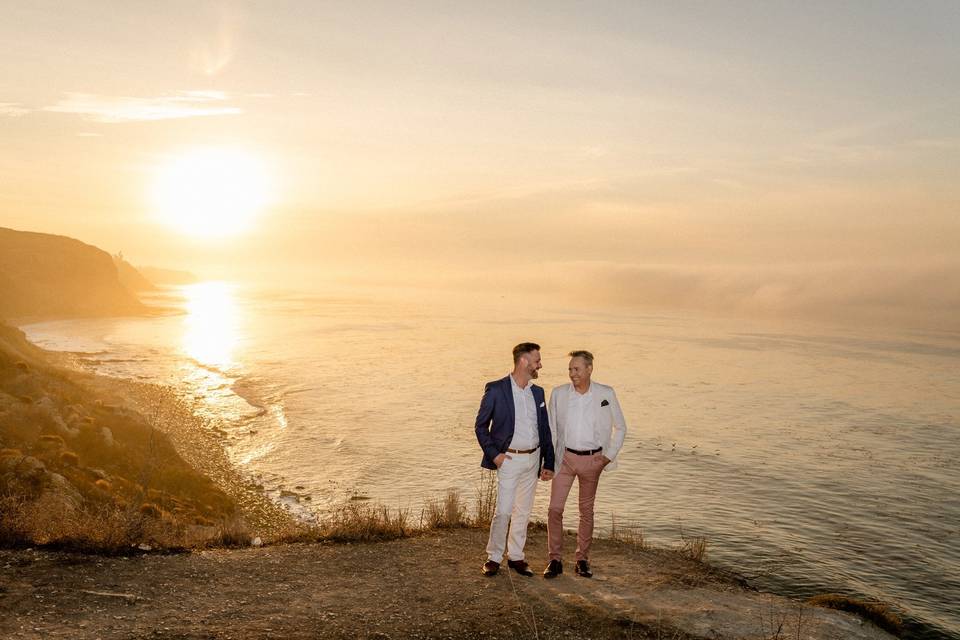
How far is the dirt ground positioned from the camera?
23.2 feet

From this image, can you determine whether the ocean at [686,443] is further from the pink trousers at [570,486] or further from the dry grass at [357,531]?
the dry grass at [357,531]

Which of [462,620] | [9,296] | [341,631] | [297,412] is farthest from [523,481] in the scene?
[9,296]

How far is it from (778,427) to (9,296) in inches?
4116

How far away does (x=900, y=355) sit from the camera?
347ft

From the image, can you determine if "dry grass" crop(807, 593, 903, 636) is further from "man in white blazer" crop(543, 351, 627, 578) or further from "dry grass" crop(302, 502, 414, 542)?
"dry grass" crop(302, 502, 414, 542)

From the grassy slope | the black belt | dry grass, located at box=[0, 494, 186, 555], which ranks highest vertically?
the black belt

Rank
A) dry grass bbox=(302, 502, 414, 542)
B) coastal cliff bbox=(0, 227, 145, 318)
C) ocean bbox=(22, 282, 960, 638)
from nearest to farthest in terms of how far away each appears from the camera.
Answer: dry grass bbox=(302, 502, 414, 542), ocean bbox=(22, 282, 960, 638), coastal cliff bbox=(0, 227, 145, 318)

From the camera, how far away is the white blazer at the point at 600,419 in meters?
8.34

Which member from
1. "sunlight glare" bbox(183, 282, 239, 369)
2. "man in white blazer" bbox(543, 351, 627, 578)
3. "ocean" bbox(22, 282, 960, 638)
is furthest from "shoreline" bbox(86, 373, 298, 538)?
"sunlight glare" bbox(183, 282, 239, 369)

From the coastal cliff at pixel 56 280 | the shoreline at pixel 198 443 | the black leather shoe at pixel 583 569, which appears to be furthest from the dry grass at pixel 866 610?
the coastal cliff at pixel 56 280

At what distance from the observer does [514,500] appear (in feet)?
27.6

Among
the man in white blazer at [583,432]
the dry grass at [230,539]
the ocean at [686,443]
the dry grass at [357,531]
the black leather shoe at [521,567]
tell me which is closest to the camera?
the man in white blazer at [583,432]

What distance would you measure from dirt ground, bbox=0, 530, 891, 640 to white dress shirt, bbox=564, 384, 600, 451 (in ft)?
6.39

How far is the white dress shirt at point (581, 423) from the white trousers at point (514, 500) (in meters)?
0.51
